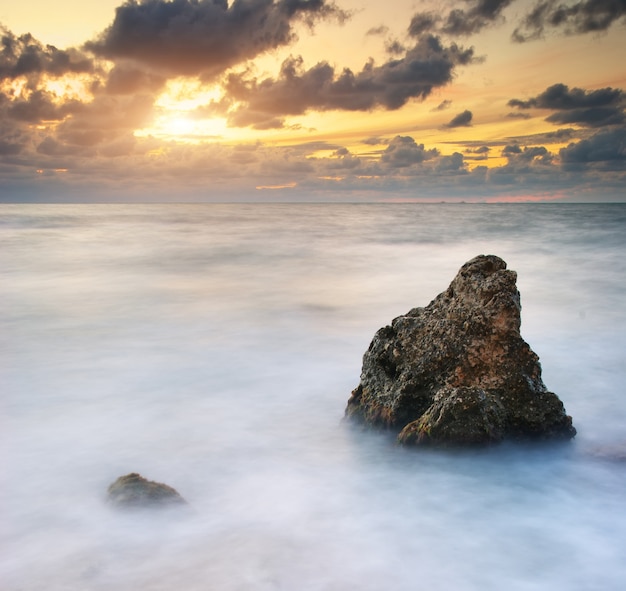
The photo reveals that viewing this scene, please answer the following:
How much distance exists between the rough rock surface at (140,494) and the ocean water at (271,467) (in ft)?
0.40

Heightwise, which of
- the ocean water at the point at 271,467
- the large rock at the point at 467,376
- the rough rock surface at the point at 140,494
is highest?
the large rock at the point at 467,376

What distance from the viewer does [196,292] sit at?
1562 cm

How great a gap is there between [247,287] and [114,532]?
1207 centimetres

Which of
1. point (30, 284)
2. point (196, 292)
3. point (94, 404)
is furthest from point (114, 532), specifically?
point (30, 284)

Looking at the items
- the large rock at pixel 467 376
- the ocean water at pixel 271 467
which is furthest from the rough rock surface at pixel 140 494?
the large rock at pixel 467 376

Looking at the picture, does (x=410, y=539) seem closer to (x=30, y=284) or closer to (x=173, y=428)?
(x=173, y=428)

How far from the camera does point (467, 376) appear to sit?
5.77 meters

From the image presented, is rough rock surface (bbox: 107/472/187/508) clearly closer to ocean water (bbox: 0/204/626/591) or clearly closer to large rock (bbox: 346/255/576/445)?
ocean water (bbox: 0/204/626/591)

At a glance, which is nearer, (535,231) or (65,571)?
(65,571)

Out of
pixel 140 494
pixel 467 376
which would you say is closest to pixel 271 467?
pixel 140 494

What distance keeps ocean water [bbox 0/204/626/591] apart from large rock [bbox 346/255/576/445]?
22 centimetres

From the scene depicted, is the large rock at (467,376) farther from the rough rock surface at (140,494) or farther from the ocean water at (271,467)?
the rough rock surface at (140,494)

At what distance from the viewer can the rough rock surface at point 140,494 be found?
4.79m

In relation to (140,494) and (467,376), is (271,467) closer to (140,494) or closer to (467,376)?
(140,494)
